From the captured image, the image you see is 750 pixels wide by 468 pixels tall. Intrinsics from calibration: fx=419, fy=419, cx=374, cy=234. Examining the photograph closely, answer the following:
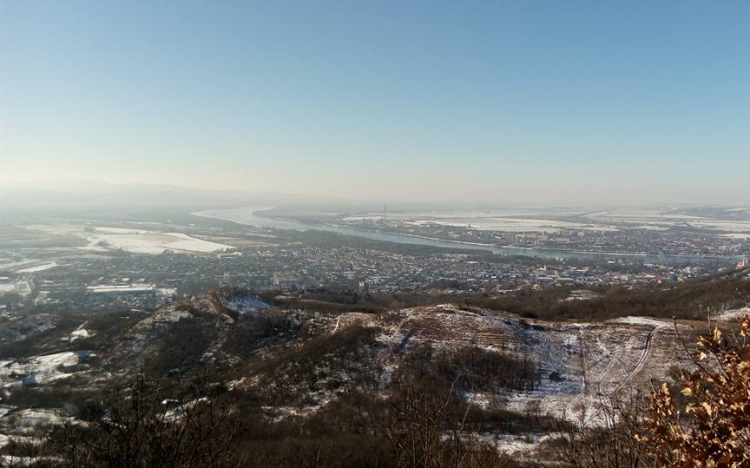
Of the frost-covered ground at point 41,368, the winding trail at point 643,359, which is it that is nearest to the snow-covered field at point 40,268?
the frost-covered ground at point 41,368

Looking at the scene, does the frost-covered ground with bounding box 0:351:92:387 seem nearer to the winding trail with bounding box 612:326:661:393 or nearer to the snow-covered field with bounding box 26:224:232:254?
the winding trail with bounding box 612:326:661:393

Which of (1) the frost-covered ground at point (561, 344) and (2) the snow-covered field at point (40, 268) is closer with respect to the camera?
(1) the frost-covered ground at point (561, 344)

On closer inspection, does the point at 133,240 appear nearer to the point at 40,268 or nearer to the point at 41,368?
the point at 40,268

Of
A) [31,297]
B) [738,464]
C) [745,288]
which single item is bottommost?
[31,297]

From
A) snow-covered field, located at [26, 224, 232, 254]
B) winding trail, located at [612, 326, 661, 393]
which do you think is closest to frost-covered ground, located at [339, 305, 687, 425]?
winding trail, located at [612, 326, 661, 393]

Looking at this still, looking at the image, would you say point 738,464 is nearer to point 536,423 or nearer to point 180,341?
point 536,423

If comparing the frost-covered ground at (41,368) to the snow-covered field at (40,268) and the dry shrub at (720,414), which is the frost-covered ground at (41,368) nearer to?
the dry shrub at (720,414)

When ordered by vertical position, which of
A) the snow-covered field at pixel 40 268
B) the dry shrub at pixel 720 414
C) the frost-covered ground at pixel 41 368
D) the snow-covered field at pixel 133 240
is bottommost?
the snow-covered field at pixel 40 268

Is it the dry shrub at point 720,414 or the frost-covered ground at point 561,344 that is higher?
the dry shrub at point 720,414

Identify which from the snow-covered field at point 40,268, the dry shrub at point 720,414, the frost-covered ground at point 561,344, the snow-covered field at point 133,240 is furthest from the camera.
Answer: the snow-covered field at point 133,240

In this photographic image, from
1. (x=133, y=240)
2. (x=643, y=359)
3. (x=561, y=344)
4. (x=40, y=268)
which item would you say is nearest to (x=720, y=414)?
(x=643, y=359)

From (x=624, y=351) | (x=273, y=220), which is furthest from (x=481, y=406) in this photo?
(x=273, y=220)
